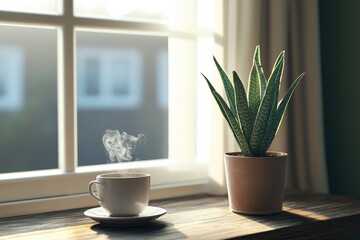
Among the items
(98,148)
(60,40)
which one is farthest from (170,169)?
(60,40)

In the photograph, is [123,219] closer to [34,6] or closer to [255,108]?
[255,108]

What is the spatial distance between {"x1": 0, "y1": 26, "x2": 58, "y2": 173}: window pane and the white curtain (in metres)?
0.69

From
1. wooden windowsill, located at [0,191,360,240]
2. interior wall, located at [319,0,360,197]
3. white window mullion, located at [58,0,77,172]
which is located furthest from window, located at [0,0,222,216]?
interior wall, located at [319,0,360,197]

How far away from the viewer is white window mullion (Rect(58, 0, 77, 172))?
1.51 m

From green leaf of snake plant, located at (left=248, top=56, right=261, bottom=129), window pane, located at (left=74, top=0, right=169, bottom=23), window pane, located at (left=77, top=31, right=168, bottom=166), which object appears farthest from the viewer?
window pane, located at (left=77, top=31, right=168, bottom=166)

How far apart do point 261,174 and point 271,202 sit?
3.0 inches

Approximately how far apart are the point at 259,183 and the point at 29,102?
2.70ft

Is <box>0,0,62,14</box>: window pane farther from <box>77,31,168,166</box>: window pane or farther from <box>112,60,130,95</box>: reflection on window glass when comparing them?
<box>112,60,130,95</box>: reflection on window glass

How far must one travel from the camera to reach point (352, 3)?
1.89 m

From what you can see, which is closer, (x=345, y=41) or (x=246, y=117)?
(x=246, y=117)

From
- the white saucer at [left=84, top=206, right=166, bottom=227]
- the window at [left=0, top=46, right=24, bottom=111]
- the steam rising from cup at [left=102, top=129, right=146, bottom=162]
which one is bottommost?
the white saucer at [left=84, top=206, right=166, bottom=227]

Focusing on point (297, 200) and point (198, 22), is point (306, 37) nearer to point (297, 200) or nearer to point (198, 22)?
point (198, 22)

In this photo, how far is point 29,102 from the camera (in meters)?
1.81

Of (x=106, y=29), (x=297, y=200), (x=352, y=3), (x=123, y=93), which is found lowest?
(x=297, y=200)
